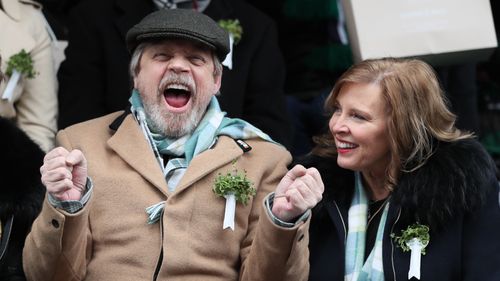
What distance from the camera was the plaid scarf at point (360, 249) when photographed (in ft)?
14.6

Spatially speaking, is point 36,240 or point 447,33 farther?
point 447,33

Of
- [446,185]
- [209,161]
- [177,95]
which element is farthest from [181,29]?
A: [446,185]

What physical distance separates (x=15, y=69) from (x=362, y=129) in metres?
1.83

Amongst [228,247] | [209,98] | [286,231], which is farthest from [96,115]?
[286,231]

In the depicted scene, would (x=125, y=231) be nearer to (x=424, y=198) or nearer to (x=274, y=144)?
(x=274, y=144)

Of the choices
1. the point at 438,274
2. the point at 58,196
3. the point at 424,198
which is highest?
the point at 58,196

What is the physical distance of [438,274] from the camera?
4.38 meters

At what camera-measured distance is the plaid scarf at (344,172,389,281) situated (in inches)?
176

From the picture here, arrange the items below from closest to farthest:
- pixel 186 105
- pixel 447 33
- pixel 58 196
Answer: pixel 58 196
pixel 186 105
pixel 447 33

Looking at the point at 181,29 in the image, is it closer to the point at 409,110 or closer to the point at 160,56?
the point at 160,56

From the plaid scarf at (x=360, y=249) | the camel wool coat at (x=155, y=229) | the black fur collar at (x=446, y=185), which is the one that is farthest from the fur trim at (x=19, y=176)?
the black fur collar at (x=446, y=185)

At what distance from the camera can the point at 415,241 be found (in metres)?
4.38

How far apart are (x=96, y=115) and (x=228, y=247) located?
4.48 ft

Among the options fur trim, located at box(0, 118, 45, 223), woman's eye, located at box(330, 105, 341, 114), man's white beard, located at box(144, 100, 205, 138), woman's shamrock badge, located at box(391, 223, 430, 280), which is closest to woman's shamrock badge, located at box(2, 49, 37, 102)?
fur trim, located at box(0, 118, 45, 223)
